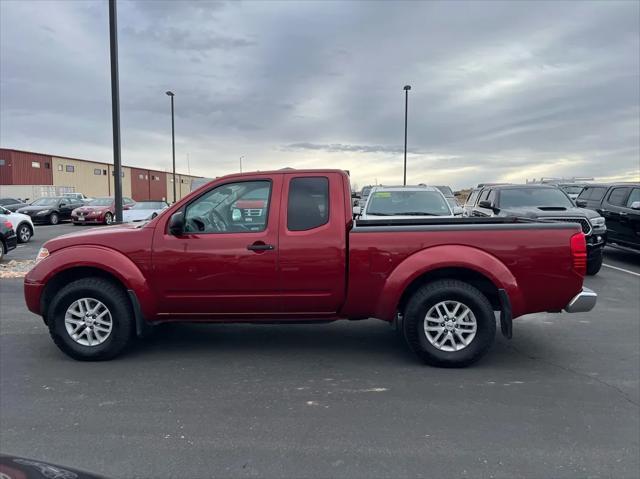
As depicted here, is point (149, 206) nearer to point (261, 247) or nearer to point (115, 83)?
point (115, 83)

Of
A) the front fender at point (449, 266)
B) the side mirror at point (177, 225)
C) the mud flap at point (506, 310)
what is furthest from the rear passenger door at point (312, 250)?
the mud flap at point (506, 310)

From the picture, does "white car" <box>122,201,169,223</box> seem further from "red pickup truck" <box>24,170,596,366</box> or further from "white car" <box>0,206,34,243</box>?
"red pickup truck" <box>24,170,596,366</box>

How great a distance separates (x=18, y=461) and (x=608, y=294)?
28.7ft

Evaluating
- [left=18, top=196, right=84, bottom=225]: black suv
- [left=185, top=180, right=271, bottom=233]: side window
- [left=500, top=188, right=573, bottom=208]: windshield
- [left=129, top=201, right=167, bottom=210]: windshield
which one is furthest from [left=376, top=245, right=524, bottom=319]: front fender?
[left=18, top=196, right=84, bottom=225]: black suv

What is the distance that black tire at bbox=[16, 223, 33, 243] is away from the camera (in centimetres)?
1631

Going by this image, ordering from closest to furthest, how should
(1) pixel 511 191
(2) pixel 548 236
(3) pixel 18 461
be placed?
(3) pixel 18 461, (2) pixel 548 236, (1) pixel 511 191

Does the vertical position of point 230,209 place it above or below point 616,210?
above

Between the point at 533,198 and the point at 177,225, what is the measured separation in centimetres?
863

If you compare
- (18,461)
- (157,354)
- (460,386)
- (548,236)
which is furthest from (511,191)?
(18,461)

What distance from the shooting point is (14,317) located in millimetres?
6801

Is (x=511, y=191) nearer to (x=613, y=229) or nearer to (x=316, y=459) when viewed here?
(x=613, y=229)

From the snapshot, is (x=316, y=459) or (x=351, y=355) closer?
(x=316, y=459)

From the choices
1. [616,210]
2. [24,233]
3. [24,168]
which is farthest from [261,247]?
[24,168]

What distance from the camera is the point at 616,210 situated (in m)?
11.6
